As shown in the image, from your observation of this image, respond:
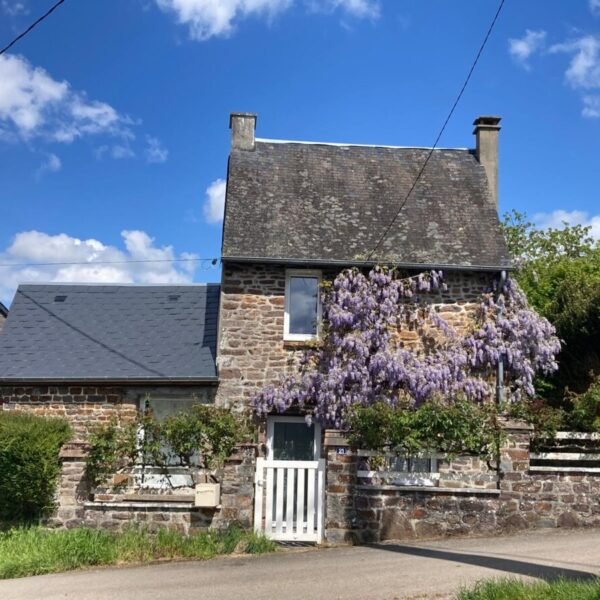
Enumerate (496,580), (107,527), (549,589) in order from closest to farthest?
(549,589) → (496,580) → (107,527)

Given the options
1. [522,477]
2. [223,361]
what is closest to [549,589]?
[522,477]

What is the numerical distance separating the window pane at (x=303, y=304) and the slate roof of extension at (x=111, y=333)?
1793 mm

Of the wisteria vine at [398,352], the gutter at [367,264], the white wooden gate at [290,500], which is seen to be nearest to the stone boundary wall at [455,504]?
the white wooden gate at [290,500]

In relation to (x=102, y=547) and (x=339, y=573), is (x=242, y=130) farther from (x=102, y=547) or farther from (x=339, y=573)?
(x=339, y=573)

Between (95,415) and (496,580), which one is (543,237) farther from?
(496,580)

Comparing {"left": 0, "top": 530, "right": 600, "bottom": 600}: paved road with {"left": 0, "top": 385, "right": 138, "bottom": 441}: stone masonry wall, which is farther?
{"left": 0, "top": 385, "right": 138, "bottom": 441}: stone masonry wall

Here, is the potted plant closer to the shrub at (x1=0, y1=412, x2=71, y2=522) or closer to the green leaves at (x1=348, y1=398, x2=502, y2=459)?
the shrub at (x1=0, y1=412, x2=71, y2=522)

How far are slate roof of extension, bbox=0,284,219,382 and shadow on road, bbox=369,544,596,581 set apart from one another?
237 inches

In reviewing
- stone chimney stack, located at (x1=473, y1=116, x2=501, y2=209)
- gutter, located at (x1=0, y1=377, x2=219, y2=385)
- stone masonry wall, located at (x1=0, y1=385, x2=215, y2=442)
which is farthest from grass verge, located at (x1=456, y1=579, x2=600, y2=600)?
stone chimney stack, located at (x1=473, y1=116, x2=501, y2=209)

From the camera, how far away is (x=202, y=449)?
1203 centimetres

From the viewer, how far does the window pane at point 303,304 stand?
50.3 feet

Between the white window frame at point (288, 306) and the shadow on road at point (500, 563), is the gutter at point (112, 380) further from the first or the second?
the shadow on road at point (500, 563)

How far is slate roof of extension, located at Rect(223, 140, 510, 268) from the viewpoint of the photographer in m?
15.4

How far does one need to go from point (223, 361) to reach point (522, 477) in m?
6.20
